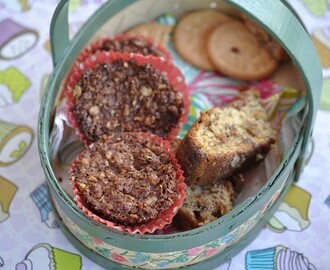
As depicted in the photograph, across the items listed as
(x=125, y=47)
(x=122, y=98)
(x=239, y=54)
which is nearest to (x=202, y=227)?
(x=122, y=98)

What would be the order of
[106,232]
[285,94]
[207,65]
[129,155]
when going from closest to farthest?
[106,232]
[129,155]
[285,94]
[207,65]

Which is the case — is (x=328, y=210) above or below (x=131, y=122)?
below

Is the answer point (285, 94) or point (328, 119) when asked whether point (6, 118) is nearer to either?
point (285, 94)

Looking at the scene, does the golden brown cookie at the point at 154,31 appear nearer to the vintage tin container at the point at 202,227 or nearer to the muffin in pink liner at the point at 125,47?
the muffin in pink liner at the point at 125,47

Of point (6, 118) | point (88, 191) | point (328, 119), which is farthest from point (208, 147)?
point (6, 118)

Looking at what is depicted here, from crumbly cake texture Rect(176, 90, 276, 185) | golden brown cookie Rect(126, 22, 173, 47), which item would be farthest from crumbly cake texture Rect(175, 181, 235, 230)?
golden brown cookie Rect(126, 22, 173, 47)

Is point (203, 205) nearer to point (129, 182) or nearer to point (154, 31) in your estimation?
point (129, 182)

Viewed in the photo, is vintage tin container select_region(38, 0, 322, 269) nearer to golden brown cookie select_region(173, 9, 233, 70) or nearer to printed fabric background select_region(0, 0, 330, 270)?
printed fabric background select_region(0, 0, 330, 270)

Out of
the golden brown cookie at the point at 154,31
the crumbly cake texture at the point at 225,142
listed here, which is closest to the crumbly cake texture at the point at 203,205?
the crumbly cake texture at the point at 225,142

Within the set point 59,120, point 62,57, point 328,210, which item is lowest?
point 328,210
